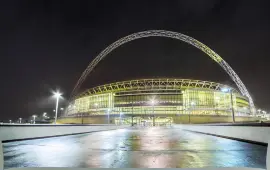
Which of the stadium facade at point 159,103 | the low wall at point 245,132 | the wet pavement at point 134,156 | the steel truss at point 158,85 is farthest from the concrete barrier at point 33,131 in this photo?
the steel truss at point 158,85

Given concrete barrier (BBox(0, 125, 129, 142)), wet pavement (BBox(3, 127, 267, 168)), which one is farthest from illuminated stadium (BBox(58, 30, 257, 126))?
wet pavement (BBox(3, 127, 267, 168))

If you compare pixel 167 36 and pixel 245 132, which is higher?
pixel 167 36

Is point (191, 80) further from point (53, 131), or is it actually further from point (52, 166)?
point (52, 166)

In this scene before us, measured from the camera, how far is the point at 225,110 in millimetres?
93375

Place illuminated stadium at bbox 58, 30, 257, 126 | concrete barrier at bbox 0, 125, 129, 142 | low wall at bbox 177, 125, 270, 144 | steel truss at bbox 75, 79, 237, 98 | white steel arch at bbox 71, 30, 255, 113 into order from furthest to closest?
steel truss at bbox 75, 79, 237, 98, illuminated stadium at bbox 58, 30, 257, 126, white steel arch at bbox 71, 30, 255, 113, concrete barrier at bbox 0, 125, 129, 142, low wall at bbox 177, 125, 270, 144

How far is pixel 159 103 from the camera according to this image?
95625 millimetres

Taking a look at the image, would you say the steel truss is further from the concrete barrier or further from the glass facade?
the concrete barrier

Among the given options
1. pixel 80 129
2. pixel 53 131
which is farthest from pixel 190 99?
pixel 53 131

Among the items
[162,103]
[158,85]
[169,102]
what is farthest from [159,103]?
[158,85]

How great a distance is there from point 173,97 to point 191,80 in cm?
1334

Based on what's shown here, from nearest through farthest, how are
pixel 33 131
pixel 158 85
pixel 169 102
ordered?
1. pixel 33 131
2. pixel 169 102
3. pixel 158 85

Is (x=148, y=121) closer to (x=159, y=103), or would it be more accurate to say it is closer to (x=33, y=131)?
(x=159, y=103)

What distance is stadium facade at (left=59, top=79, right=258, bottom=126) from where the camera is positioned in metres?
92.7

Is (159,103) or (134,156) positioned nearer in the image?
(134,156)
